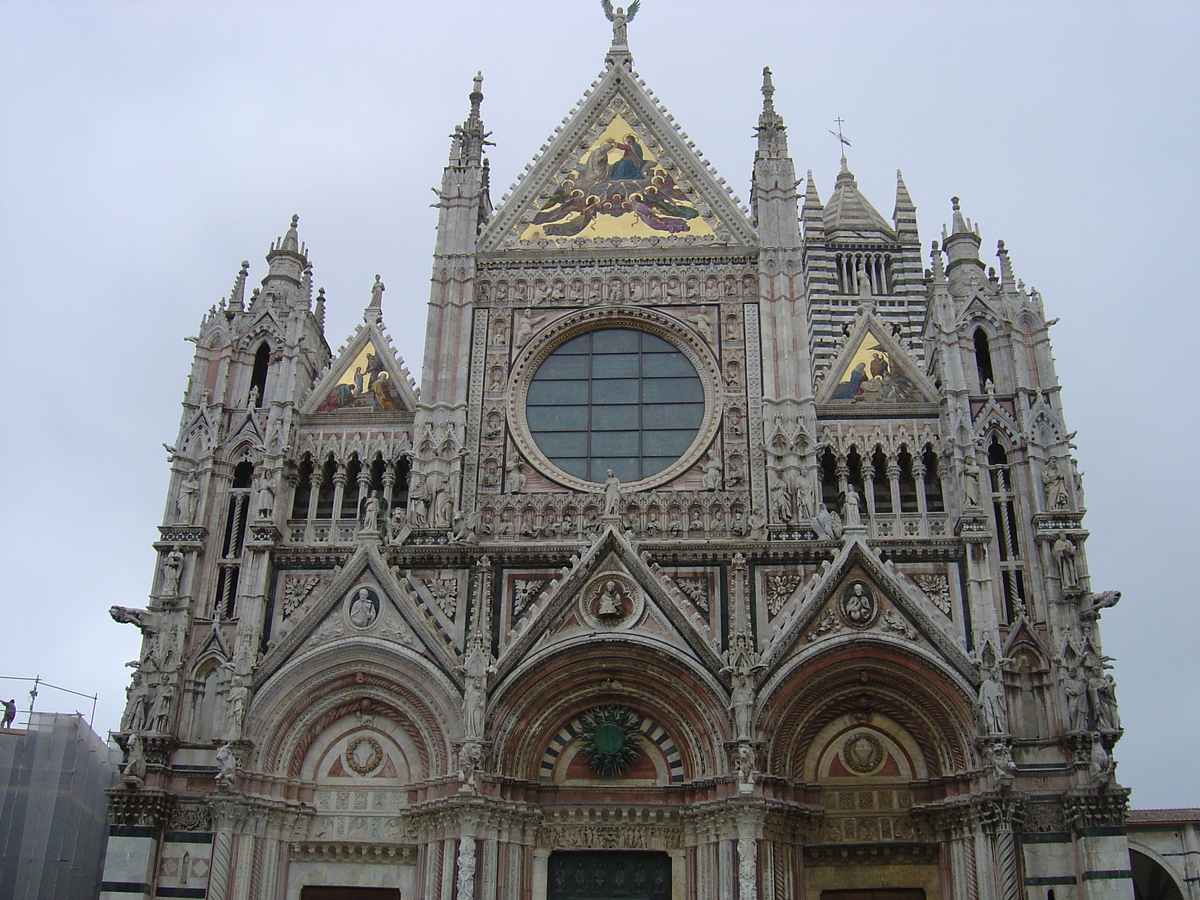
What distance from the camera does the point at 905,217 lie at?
40406 millimetres

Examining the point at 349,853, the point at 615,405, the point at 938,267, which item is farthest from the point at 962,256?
the point at 349,853

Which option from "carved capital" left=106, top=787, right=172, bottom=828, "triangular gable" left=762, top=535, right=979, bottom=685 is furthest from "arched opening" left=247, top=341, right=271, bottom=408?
"triangular gable" left=762, top=535, right=979, bottom=685

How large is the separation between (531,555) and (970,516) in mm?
7293

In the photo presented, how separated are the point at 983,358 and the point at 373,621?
12.0 metres

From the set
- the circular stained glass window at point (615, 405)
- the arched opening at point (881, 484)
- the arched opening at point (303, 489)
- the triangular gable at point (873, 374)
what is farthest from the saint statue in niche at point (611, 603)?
the arched opening at point (303, 489)

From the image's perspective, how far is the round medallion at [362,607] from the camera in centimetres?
1884

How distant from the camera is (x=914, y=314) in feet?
124

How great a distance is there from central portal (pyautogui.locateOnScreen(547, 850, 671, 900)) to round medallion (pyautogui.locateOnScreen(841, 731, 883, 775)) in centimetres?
329

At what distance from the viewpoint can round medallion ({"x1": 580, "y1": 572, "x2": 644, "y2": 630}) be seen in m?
18.5

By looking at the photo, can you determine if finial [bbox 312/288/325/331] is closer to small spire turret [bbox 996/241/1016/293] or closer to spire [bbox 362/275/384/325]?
spire [bbox 362/275/384/325]

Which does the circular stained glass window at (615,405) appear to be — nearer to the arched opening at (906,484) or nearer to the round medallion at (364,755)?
the arched opening at (906,484)

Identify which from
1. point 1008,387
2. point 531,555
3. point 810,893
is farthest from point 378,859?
point 1008,387

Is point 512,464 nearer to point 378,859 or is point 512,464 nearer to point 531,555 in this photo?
point 531,555

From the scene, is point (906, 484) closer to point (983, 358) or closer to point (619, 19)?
point (983, 358)
